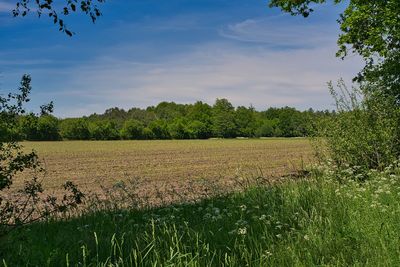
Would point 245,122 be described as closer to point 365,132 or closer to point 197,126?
point 197,126

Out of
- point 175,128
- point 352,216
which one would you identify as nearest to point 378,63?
point 352,216

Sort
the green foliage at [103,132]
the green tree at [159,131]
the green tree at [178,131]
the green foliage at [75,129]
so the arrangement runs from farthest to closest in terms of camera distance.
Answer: the green tree at [178,131] → the green tree at [159,131] → the green foliage at [103,132] → the green foliage at [75,129]

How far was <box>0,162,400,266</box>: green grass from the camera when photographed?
4.47m

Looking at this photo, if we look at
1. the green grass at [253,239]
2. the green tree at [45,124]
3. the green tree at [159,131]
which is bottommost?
the green grass at [253,239]

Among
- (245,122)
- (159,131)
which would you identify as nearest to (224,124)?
(245,122)

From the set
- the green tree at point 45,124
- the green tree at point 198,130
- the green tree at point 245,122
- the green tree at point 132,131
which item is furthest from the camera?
the green tree at point 245,122

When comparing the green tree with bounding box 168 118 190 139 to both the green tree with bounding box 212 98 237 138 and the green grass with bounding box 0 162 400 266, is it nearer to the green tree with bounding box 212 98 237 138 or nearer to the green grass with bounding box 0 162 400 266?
the green tree with bounding box 212 98 237 138

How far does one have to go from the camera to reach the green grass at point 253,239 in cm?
447

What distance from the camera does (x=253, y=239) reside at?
5.20 meters

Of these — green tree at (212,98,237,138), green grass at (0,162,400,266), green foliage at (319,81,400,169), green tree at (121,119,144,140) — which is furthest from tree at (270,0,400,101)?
green tree at (212,98,237,138)

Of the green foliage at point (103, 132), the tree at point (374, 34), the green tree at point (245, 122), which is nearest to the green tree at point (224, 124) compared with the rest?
the green tree at point (245, 122)

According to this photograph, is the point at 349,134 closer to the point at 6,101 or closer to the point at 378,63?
the point at 378,63

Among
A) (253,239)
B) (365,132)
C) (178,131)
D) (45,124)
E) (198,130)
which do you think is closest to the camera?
(253,239)

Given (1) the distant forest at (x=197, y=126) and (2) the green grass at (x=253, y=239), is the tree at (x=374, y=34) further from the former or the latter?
(1) the distant forest at (x=197, y=126)
